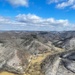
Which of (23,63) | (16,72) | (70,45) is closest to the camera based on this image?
(16,72)

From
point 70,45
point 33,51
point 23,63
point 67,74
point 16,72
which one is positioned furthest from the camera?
point 70,45

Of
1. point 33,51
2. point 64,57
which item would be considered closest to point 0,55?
point 64,57

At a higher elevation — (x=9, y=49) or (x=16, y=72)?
(x=9, y=49)

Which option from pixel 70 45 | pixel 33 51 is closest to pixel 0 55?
pixel 33 51

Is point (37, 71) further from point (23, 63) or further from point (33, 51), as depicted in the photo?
point (33, 51)

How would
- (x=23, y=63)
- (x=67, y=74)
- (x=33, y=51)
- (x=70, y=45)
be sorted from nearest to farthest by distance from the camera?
(x=67, y=74) → (x=23, y=63) → (x=33, y=51) → (x=70, y=45)

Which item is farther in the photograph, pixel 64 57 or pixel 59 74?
pixel 64 57

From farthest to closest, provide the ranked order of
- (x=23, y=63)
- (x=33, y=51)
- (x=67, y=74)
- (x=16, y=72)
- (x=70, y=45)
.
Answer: (x=70, y=45) < (x=33, y=51) < (x=23, y=63) < (x=16, y=72) < (x=67, y=74)

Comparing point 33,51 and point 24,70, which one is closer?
point 24,70

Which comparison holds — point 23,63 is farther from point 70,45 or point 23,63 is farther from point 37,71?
point 70,45
